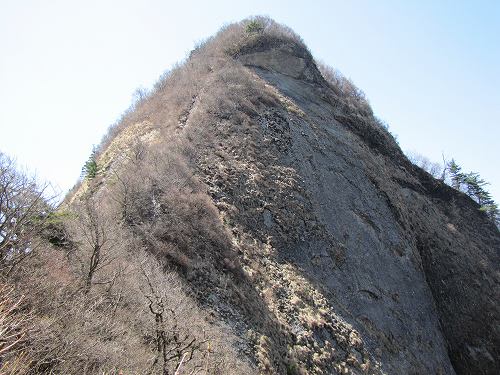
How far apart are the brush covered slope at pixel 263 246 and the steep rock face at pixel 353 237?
10 centimetres

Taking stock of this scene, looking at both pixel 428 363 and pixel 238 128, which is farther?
pixel 238 128

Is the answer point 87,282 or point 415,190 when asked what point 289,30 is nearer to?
point 415,190

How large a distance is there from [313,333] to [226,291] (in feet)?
12.3

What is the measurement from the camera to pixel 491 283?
29219 millimetres

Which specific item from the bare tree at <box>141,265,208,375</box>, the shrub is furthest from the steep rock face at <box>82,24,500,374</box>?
the bare tree at <box>141,265,208,375</box>

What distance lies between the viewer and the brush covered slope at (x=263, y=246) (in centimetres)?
1201

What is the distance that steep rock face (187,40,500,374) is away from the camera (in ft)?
60.9

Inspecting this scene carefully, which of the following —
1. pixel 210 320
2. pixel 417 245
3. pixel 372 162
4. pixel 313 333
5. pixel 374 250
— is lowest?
pixel 210 320

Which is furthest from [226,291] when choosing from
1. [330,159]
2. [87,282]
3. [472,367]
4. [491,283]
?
[491,283]

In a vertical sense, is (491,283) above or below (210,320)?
above

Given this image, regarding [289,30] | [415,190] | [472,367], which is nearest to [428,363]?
[472,367]

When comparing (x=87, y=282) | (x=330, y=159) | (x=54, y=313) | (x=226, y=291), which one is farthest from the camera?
(x=330, y=159)

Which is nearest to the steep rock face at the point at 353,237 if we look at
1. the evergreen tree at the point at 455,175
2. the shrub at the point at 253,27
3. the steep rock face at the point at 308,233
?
the steep rock face at the point at 308,233

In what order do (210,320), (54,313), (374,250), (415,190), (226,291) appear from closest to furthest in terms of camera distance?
(54,313), (210,320), (226,291), (374,250), (415,190)
